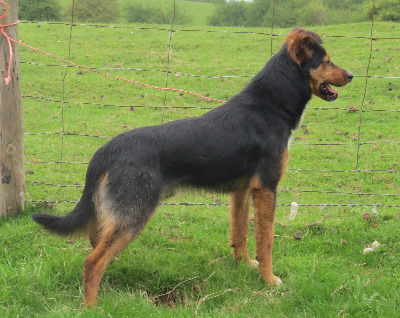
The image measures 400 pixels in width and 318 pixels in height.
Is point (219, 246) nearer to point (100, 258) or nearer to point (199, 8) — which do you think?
point (100, 258)

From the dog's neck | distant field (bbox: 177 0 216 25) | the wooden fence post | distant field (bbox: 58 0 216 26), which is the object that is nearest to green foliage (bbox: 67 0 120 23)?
distant field (bbox: 58 0 216 26)

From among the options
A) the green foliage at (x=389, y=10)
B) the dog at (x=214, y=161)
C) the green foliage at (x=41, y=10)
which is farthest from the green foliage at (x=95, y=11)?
the dog at (x=214, y=161)

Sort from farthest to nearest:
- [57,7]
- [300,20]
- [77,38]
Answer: [300,20] < [57,7] < [77,38]

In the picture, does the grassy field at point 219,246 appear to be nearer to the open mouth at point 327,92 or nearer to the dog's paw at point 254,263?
the dog's paw at point 254,263

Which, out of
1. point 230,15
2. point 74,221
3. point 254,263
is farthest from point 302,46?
point 230,15

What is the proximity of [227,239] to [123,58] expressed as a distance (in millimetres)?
13044

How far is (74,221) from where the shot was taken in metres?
4.42

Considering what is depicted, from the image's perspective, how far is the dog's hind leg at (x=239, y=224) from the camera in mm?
5090

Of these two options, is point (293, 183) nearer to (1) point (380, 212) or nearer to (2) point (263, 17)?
(1) point (380, 212)

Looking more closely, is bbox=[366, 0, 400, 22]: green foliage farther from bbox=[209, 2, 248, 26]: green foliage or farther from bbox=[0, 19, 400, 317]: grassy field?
bbox=[0, 19, 400, 317]: grassy field

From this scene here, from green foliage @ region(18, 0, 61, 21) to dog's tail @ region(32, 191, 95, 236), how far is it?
27.7m

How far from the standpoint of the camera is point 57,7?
3152cm

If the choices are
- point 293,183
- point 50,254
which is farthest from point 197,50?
point 50,254

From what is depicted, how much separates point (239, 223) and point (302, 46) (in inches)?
70.1
